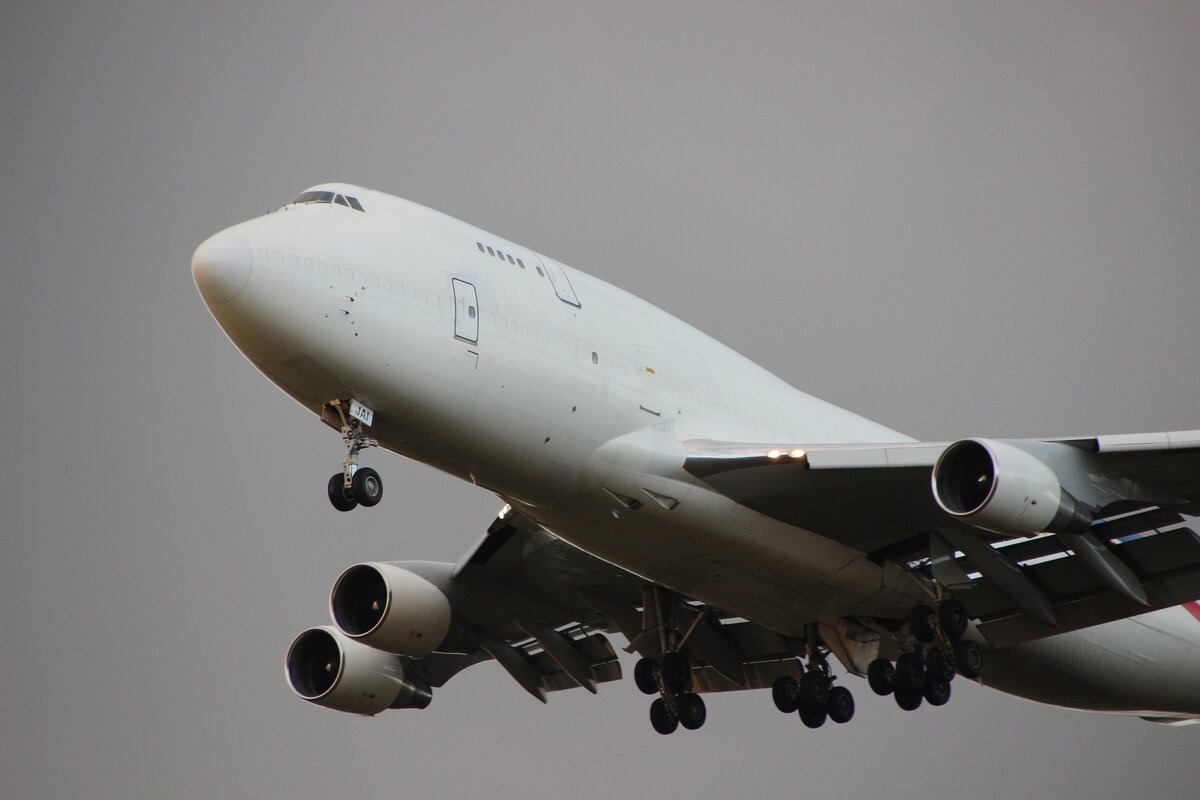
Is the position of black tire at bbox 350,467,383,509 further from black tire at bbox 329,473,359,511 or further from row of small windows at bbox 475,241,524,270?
row of small windows at bbox 475,241,524,270

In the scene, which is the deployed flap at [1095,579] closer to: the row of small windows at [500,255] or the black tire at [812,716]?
the black tire at [812,716]

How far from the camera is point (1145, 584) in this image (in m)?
16.1

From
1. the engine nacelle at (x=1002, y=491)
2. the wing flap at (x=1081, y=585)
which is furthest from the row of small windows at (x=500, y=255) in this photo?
the wing flap at (x=1081, y=585)

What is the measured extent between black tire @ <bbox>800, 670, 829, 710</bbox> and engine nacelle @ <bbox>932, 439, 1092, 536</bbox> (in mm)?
4716

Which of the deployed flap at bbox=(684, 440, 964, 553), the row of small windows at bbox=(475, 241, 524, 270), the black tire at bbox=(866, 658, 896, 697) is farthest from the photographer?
the black tire at bbox=(866, 658, 896, 697)

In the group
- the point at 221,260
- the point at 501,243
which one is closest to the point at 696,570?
the point at 501,243

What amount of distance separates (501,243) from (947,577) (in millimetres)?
5994

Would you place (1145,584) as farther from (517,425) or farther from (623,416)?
(517,425)

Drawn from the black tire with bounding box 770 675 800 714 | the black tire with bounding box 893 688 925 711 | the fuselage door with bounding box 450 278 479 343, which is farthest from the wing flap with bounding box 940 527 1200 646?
the fuselage door with bounding box 450 278 479 343

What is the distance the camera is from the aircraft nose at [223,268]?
42.7 ft

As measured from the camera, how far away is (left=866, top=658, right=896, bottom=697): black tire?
55.8 feet

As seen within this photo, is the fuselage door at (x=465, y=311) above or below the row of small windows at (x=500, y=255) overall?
below

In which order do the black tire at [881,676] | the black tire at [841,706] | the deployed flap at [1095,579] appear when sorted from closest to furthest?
the deployed flap at [1095,579] < the black tire at [881,676] < the black tire at [841,706]

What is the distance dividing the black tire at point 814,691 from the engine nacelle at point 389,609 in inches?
178
